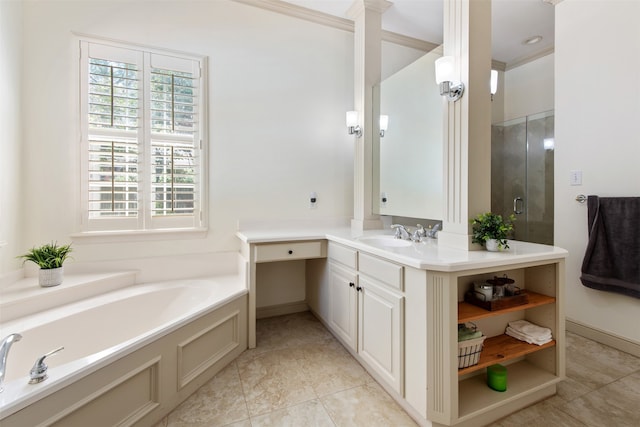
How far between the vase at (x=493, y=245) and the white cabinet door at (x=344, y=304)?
79 centimetres

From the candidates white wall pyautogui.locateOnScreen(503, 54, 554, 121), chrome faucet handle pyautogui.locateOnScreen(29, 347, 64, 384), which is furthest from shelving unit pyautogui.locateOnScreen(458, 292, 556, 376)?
white wall pyautogui.locateOnScreen(503, 54, 554, 121)

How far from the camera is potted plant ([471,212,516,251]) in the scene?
1565mm

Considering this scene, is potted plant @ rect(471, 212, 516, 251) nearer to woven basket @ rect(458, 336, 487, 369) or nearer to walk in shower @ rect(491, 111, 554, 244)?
woven basket @ rect(458, 336, 487, 369)

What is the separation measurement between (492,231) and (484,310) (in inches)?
16.4

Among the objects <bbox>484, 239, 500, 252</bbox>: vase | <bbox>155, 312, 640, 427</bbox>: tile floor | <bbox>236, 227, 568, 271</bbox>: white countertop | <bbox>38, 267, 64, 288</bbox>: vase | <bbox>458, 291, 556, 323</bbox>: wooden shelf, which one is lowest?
<bbox>155, 312, 640, 427</bbox>: tile floor

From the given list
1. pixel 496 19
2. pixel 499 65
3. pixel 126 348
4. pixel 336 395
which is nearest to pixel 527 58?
pixel 499 65

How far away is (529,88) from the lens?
3646 mm

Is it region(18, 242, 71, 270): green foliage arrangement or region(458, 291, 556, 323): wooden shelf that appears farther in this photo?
region(18, 242, 71, 270): green foliage arrangement

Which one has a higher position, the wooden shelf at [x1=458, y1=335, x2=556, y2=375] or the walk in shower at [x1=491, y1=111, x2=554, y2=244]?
the walk in shower at [x1=491, y1=111, x2=554, y2=244]

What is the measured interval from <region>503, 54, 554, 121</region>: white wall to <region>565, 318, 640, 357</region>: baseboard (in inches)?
96.2

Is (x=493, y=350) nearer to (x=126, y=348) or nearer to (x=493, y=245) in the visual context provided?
(x=493, y=245)

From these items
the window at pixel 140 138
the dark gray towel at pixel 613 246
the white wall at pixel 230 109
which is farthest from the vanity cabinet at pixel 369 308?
the dark gray towel at pixel 613 246

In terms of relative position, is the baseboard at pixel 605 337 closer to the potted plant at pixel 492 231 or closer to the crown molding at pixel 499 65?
the potted plant at pixel 492 231

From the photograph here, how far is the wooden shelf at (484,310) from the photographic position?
1409mm
